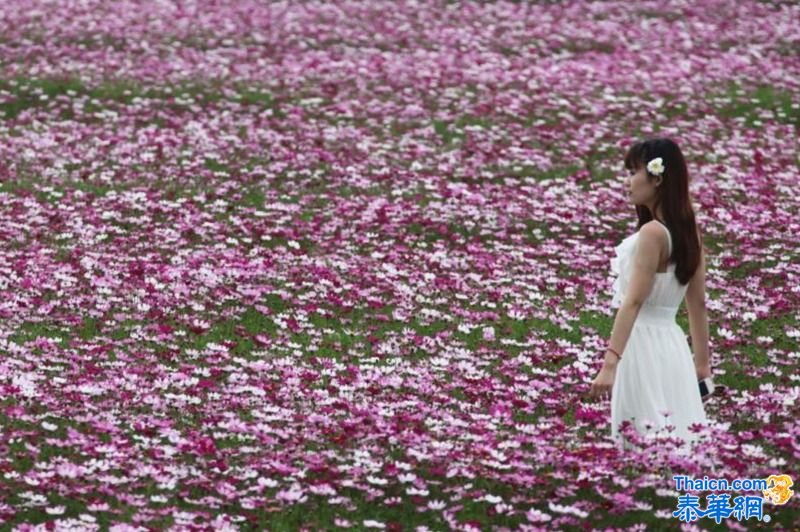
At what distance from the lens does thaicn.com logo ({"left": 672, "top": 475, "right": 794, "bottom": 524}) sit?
7730mm

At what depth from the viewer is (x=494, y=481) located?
8.33 metres

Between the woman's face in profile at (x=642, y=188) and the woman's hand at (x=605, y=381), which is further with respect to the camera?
the woman's face in profile at (x=642, y=188)

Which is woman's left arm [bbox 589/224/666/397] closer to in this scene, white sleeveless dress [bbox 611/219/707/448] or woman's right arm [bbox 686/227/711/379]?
white sleeveless dress [bbox 611/219/707/448]

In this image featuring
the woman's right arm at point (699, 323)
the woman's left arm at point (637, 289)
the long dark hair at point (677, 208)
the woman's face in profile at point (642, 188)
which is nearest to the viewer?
the woman's left arm at point (637, 289)

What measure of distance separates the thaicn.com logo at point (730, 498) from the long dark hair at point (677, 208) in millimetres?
1401

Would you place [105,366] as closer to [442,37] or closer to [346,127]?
[346,127]

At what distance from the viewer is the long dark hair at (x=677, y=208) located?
8.51m

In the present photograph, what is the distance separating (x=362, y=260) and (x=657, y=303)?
6.20 metres

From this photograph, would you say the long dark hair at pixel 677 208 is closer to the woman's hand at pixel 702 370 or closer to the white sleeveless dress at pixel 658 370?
the white sleeveless dress at pixel 658 370

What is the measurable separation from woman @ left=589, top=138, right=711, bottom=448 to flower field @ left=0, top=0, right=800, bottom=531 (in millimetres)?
290

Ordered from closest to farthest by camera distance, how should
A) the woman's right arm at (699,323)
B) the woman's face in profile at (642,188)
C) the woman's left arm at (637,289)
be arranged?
the woman's left arm at (637,289) → the woman's face in profile at (642,188) → the woman's right arm at (699,323)

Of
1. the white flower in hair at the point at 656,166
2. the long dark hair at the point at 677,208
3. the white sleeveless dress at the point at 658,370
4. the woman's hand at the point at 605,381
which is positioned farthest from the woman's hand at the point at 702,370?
the white flower in hair at the point at 656,166

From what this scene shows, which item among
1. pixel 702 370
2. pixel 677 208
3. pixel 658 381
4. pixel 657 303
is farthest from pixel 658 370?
pixel 677 208

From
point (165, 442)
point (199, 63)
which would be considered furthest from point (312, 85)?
point (165, 442)
